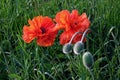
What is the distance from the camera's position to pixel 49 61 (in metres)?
1.96

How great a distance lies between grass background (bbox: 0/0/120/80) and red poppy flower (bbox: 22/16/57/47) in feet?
0.38

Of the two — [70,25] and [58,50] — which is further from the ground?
[70,25]

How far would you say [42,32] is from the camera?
171 cm

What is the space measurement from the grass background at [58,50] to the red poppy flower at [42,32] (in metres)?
0.11

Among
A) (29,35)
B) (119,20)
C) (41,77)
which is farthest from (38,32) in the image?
(119,20)

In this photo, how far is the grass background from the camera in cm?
178

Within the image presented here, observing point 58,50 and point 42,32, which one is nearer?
point 42,32

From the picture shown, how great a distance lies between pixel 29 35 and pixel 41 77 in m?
0.26

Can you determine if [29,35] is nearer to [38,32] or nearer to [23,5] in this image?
[38,32]

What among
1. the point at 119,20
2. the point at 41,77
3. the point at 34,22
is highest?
the point at 34,22

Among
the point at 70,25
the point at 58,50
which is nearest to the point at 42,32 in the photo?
the point at 70,25

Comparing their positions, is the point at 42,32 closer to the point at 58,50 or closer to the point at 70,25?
the point at 70,25

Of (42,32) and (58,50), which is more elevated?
(42,32)

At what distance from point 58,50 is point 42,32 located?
15.1 inches
